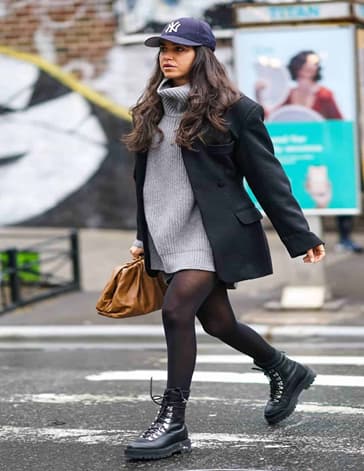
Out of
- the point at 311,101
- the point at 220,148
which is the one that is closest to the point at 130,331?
the point at 311,101

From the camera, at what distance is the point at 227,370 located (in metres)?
7.13

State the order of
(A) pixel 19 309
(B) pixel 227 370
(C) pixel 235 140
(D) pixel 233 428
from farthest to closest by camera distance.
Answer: (A) pixel 19 309 → (B) pixel 227 370 → (D) pixel 233 428 → (C) pixel 235 140

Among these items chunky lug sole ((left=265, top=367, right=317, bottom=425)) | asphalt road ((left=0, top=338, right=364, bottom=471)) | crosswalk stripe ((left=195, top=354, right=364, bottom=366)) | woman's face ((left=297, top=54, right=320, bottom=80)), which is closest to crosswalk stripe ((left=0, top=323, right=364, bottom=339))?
asphalt road ((left=0, top=338, right=364, bottom=471))

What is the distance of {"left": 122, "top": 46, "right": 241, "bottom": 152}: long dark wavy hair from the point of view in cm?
505

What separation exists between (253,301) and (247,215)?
15.4 feet

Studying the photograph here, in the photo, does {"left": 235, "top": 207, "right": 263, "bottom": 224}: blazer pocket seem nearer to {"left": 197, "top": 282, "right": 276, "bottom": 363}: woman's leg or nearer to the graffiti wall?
{"left": 197, "top": 282, "right": 276, "bottom": 363}: woman's leg

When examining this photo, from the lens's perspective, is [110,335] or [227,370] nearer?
[227,370]

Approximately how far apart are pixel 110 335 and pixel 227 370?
176 cm

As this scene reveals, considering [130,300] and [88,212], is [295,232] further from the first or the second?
[88,212]

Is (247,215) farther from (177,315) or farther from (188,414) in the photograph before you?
(188,414)

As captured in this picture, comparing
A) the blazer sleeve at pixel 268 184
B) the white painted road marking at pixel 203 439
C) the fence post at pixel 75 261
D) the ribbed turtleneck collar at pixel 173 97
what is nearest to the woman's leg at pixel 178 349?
the white painted road marking at pixel 203 439

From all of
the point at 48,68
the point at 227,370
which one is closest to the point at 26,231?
the point at 48,68

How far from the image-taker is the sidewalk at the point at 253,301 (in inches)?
A: 351

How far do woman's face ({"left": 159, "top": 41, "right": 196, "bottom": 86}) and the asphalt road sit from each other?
1.69 meters
